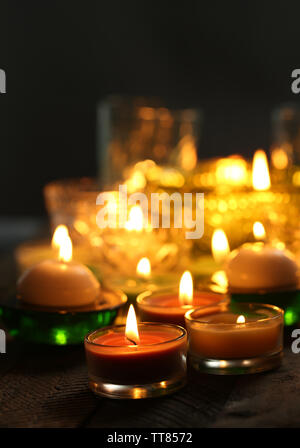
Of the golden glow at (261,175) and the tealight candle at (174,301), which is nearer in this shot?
the tealight candle at (174,301)

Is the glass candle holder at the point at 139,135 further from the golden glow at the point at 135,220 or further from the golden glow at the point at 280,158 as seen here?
the golden glow at the point at 135,220

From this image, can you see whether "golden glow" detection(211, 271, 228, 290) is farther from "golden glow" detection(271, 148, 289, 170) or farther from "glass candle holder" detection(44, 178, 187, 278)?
"golden glow" detection(271, 148, 289, 170)

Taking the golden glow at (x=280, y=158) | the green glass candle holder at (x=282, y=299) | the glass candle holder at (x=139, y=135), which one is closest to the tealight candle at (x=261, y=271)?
the green glass candle holder at (x=282, y=299)

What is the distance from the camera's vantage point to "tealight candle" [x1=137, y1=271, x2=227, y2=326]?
2.96ft

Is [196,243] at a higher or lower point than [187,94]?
lower

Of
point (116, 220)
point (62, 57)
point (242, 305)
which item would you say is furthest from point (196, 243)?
point (62, 57)

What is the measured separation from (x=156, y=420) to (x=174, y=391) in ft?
0.24

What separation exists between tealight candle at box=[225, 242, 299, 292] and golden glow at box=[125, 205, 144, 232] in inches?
12.4

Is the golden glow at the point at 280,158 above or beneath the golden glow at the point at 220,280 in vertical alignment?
above

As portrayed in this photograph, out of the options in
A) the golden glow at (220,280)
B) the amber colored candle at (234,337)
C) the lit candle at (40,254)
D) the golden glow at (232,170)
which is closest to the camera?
the amber colored candle at (234,337)

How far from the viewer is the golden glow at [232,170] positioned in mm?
1570

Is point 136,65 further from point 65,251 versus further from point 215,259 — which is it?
point 65,251

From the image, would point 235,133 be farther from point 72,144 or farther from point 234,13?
point 72,144

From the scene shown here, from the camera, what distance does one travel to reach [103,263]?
1320 millimetres
